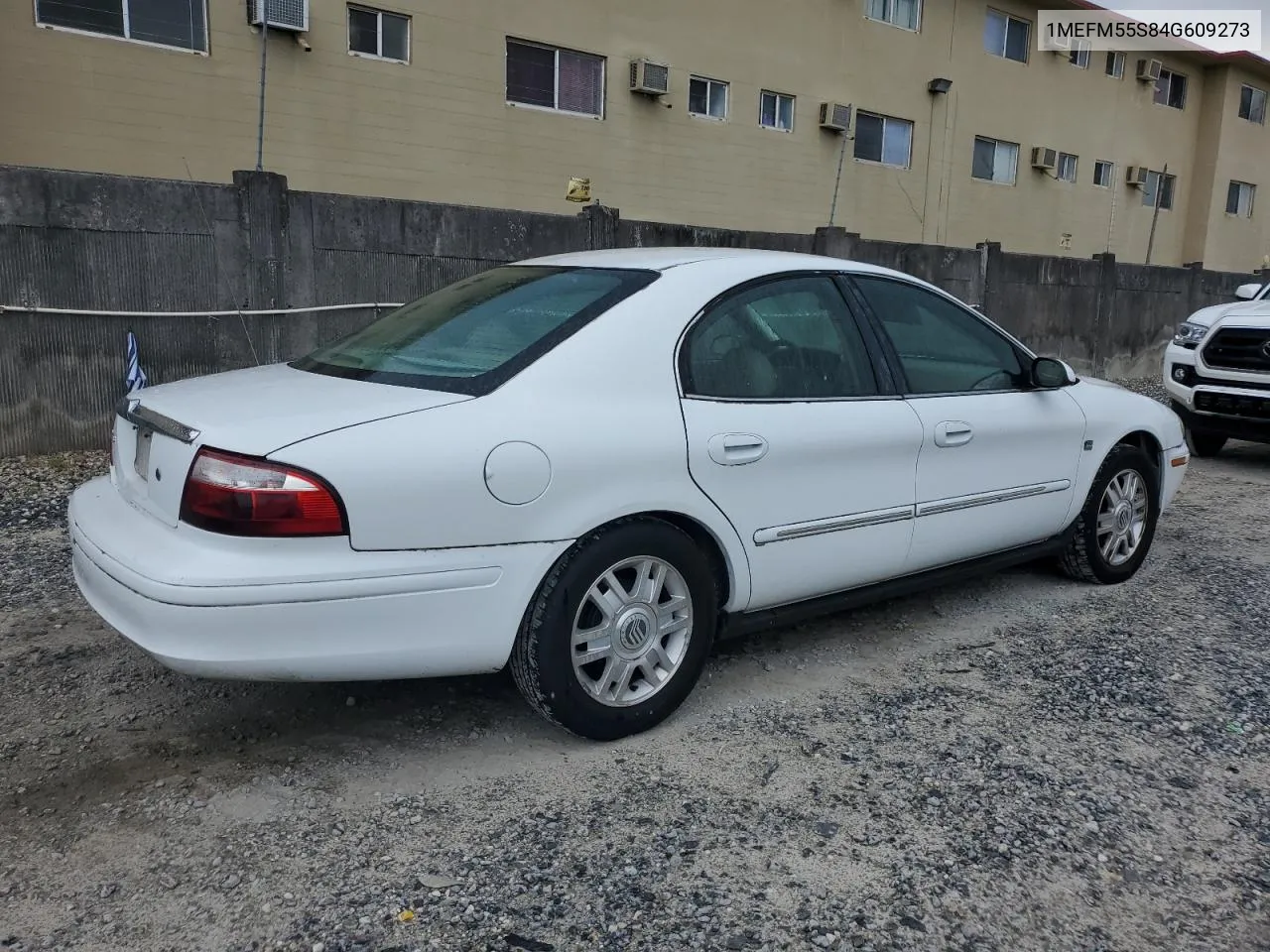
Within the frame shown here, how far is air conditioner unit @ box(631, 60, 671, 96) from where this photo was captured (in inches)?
549

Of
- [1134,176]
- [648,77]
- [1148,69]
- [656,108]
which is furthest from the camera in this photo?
[1134,176]

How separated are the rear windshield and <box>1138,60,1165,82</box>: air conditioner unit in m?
23.5

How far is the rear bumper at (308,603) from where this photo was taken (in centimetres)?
261

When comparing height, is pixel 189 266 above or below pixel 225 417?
above

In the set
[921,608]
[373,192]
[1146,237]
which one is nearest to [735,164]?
[373,192]

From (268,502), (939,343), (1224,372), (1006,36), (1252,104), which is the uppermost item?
(1252,104)

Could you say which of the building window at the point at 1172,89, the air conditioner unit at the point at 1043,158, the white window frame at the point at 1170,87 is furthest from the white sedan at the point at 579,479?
the building window at the point at 1172,89

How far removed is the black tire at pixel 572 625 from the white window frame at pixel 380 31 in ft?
34.2

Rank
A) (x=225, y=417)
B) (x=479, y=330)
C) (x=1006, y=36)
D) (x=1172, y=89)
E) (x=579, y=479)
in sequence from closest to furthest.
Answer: (x=225, y=417)
(x=579, y=479)
(x=479, y=330)
(x=1006, y=36)
(x=1172, y=89)

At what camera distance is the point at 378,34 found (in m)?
11.9

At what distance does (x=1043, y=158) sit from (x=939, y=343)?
18631 mm

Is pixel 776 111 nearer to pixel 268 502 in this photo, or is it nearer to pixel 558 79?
pixel 558 79

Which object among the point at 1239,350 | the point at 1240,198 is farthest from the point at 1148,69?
the point at 1239,350

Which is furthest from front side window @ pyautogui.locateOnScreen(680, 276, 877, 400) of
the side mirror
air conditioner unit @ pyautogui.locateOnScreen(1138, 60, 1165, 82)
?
air conditioner unit @ pyautogui.locateOnScreen(1138, 60, 1165, 82)
